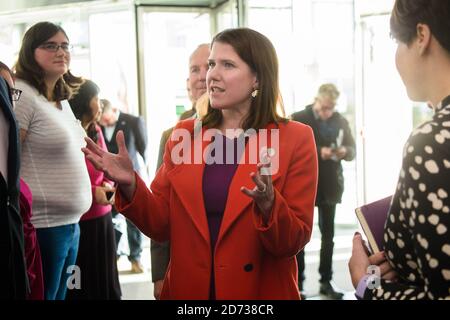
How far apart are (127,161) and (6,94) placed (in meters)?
0.39

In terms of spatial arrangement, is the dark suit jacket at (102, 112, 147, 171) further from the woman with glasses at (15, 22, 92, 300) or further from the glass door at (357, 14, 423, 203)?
the woman with glasses at (15, 22, 92, 300)

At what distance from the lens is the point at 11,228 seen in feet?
5.01

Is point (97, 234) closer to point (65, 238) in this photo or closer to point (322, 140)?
point (65, 238)

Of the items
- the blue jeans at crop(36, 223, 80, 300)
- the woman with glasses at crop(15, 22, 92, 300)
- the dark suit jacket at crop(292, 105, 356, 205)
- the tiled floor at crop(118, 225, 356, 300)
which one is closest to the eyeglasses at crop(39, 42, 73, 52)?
the woman with glasses at crop(15, 22, 92, 300)

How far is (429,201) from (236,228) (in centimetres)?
80

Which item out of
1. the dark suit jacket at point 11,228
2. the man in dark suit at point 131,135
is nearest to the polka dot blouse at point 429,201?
the dark suit jacket at point 11,228

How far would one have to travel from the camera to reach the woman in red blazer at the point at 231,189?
1.63 meters

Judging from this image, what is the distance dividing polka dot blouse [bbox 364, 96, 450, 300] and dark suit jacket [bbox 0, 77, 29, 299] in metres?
1.04

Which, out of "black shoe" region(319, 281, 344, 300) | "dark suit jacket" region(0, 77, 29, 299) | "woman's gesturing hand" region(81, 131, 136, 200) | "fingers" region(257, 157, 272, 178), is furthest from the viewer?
"black shoe" region(319, 281, 344, 300)

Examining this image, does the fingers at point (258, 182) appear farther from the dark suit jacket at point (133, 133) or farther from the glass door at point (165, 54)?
the glass door at point (165, 54)

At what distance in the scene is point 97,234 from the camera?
3.04m

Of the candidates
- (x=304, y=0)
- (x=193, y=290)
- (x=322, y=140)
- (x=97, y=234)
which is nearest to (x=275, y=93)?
(x=193, y=290)

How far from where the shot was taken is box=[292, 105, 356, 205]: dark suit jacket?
4383 millimetres

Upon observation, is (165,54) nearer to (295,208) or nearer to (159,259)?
(159,259)
